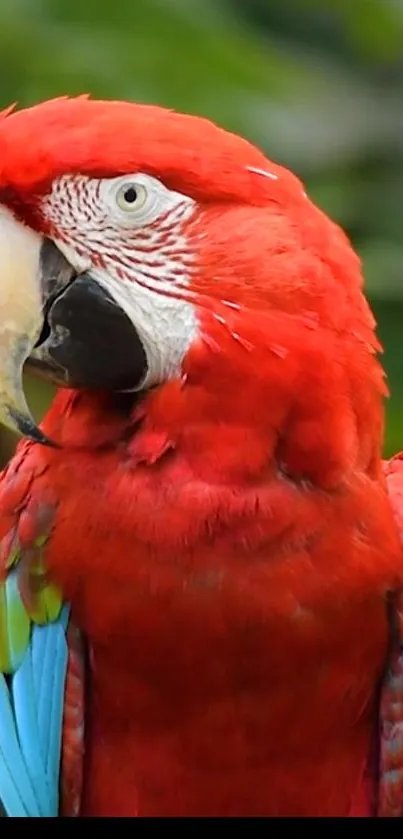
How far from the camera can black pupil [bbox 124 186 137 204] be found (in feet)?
3.01

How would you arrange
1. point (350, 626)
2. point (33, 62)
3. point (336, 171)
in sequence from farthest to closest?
point (336, 171)
point (33, 62)
point (350, 626)

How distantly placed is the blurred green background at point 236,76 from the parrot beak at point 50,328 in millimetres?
344

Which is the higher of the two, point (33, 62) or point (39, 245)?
point (33, 62)

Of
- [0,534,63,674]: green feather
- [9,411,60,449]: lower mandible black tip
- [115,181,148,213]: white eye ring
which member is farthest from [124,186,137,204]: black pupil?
[0,534,63,674]: green feather

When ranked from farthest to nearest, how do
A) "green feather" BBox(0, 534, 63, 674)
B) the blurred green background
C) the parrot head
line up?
1. the blurred green background
2. "green feather" BBox(0, 534, 63, 674)
3. the parrot head

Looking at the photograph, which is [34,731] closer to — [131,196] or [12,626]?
[12,626]

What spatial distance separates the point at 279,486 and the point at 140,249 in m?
0.20

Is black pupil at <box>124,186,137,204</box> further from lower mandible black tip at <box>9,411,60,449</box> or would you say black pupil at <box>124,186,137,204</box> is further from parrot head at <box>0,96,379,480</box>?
lower mandible black tip at <box>9,411,60,449</box>

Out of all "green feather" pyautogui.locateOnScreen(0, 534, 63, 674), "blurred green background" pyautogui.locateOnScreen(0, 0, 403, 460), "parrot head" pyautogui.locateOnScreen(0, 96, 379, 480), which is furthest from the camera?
"blurred green background" pyautogui.locateOnScreen(0, 0, 403, 460)

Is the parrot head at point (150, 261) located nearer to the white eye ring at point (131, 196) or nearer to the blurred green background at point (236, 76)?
the white eye ring at point (131, 196)

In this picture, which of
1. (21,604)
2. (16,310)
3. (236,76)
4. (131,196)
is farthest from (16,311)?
(236,76)

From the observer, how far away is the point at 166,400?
955mm

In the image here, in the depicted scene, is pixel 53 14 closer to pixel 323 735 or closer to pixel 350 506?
pixel 350 506
